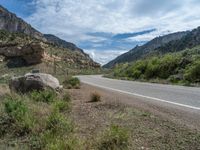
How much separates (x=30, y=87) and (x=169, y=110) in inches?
323

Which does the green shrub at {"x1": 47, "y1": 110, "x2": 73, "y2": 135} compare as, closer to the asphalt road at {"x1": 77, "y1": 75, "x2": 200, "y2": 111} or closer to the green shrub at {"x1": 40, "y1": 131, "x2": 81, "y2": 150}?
the green shrub at {"x1": 40, "y1": 131, "x2": 81, "y2": 150}

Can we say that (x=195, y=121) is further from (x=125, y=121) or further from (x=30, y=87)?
(x=30, y=87)

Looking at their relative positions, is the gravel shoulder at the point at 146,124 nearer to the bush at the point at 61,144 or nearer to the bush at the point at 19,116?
the bush at the point at 61,144

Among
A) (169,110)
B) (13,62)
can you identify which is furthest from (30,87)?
(13,62)

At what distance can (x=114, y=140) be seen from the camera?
653 cm

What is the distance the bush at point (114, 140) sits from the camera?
6.43m

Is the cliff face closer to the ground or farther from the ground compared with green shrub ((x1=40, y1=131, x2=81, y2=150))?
farther from the ground

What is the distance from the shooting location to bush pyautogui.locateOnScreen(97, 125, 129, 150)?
21.1 feet

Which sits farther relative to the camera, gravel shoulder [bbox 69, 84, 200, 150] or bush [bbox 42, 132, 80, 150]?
gravel shoulder [bbox 69, 84, 200, 150]

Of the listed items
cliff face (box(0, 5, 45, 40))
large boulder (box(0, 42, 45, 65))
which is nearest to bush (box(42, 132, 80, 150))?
large boulder (box(0, 42, 45, 65))

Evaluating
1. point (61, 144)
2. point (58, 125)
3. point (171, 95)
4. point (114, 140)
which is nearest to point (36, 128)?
point (58, 125)

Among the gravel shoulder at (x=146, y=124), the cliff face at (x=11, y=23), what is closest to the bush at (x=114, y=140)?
the gravel shoulder at (x=146, y=124)

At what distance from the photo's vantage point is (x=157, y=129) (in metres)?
7.78

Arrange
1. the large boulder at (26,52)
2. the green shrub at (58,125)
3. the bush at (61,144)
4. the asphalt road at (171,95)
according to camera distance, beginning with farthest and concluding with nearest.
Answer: the large boulder at (26,52) → the asphalt road at (171,95) → the green shrub at (58,125) → the bush at (61,144)
